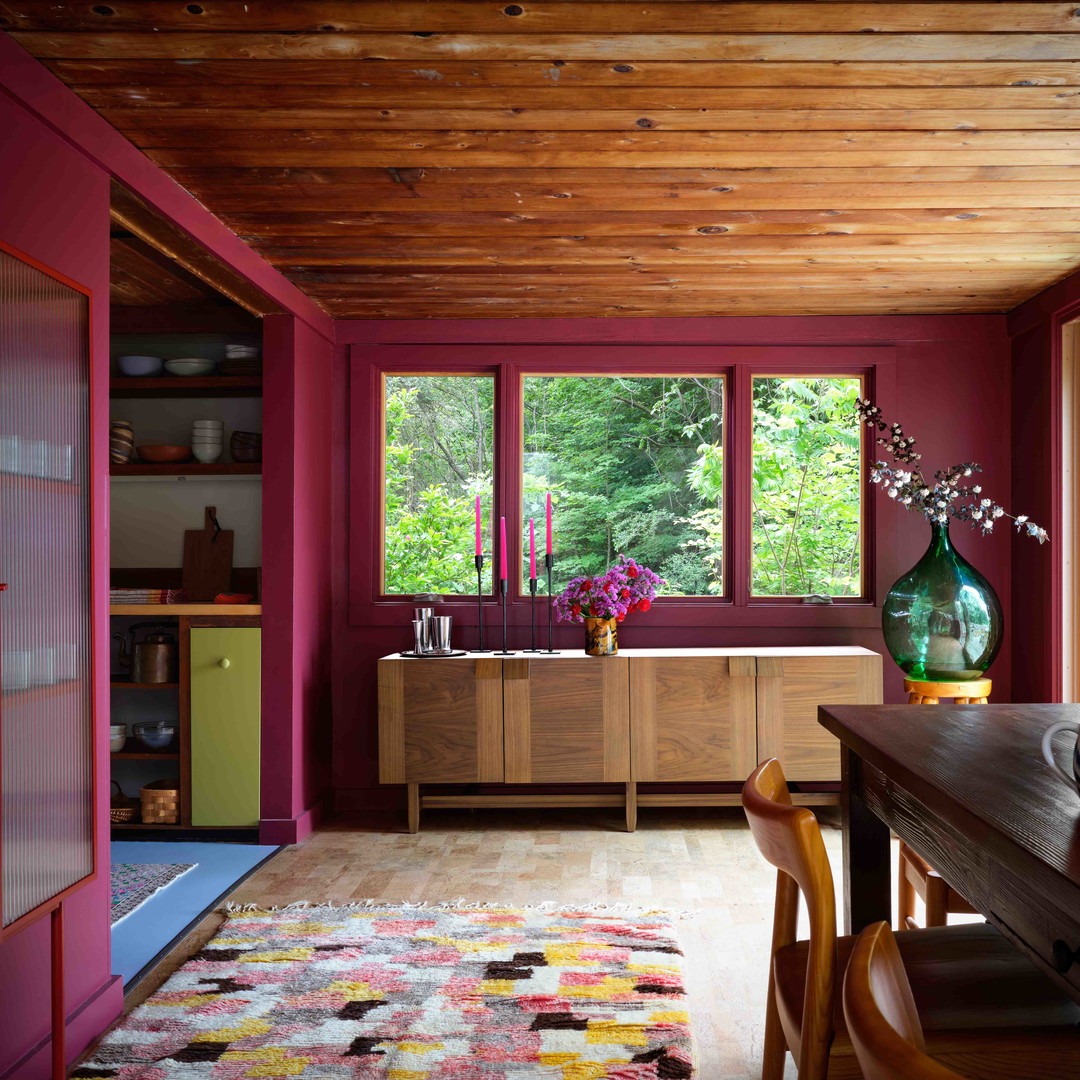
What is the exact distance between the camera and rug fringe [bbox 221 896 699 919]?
3.29 m

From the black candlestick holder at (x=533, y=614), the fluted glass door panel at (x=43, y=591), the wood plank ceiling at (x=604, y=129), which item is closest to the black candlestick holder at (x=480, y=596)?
the black candlestick holder at (x=533, y=614)

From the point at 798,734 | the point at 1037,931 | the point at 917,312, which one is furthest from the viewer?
the point at 917,312

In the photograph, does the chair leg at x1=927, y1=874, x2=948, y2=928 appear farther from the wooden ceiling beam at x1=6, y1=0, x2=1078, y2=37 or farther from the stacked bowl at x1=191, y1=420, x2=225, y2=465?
the stacked bowl at x1=191, y1=420, x2=225, y2=465

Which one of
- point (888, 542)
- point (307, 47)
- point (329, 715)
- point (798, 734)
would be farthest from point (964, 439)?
point (307, 47)

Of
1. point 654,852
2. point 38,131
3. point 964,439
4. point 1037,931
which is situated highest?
point 38,131

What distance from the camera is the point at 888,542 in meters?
4.77

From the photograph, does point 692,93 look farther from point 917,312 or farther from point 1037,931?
point 917,312

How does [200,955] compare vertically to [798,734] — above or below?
below

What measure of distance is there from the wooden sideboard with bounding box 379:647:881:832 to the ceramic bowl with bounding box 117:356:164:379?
5.98ft

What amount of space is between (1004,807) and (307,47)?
2074 mm

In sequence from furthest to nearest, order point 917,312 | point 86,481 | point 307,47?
point 917,312 → point 86,481 → point 307,47

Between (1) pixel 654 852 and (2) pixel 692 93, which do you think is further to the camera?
(1) pixel 654 852

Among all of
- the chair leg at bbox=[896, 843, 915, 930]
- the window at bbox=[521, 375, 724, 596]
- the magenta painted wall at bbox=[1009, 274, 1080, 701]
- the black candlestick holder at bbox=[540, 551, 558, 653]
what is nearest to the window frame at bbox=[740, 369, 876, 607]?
the window at bbox=[521, 375, 724, 596]

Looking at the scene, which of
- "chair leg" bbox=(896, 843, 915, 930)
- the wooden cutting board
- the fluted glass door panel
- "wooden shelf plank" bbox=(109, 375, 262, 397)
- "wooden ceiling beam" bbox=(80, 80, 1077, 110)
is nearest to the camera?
the fluted glass door panel
